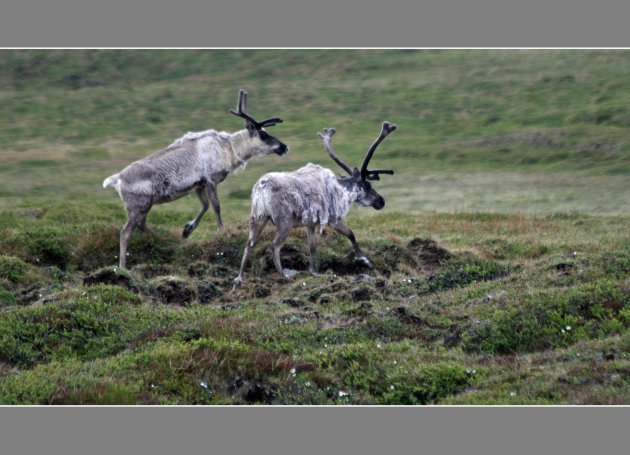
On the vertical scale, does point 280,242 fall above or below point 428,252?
above

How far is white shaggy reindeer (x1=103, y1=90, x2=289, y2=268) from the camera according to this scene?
2033cm

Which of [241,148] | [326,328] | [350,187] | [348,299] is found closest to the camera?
[326,328]

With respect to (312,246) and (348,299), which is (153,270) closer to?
(312,246)

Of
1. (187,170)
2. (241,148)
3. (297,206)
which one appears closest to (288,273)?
(297,206)

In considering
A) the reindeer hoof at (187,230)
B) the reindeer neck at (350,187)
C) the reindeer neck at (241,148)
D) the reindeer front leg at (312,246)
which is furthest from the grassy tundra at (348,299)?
the reindeer neck at (241,148)

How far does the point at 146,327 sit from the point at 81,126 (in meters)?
44.7

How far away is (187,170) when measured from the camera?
21.2 meters

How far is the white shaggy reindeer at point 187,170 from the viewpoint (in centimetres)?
2033

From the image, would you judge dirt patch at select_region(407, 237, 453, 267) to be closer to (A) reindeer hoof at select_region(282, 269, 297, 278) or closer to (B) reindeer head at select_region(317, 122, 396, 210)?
(B) reindeer head at select_region(317, 122, 396, 210)

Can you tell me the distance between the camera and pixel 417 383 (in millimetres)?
12305

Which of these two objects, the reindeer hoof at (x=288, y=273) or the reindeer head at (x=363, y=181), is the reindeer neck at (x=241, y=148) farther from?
the reindeer hoof at (x=288, y=273)

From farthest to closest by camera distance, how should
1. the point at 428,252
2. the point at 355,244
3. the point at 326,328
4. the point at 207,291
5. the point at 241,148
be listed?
the point at 241,148
the point at 428,252
the point at 355,244
the point at 207,291
the point at 326,328

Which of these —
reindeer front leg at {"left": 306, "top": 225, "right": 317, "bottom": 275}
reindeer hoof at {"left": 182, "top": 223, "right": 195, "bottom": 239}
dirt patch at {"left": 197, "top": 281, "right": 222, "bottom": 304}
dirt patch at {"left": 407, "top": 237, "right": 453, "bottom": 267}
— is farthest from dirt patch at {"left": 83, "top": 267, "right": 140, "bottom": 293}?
dirt patch at {"left": 407, "top": 237, "right": 453, "bottom": 267}

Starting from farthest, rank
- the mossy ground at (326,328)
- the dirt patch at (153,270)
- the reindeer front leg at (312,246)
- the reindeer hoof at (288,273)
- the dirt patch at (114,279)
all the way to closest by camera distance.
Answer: the dirt patch at (153,270) → the reindeer front leg at (312,246) → the reindeer hoof at (288,273) → the dirt patch at (114,279) → the mossy ground at (326,328)
